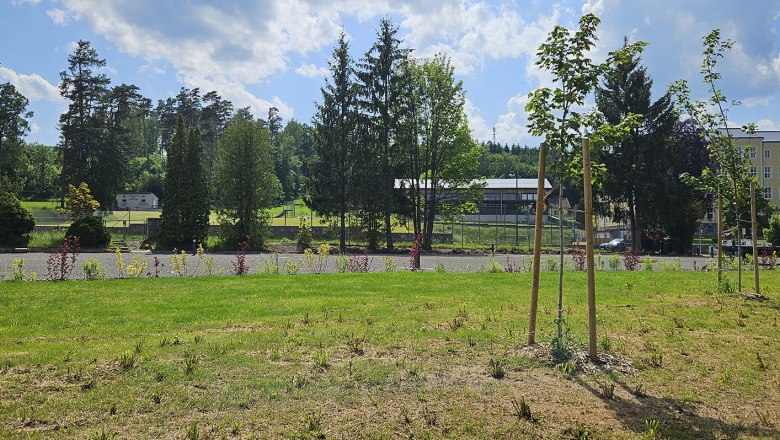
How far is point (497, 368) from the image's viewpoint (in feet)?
16.4

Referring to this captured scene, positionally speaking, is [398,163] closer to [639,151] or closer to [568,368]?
[639,151]

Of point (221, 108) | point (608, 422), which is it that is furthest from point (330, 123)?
point (221, 108)

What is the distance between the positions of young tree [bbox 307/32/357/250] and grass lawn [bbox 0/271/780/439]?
2546 cm

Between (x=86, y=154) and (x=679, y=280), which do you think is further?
(x=86, y=154)

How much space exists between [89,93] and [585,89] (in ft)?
199

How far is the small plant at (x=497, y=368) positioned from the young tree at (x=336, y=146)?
29165 millimetres

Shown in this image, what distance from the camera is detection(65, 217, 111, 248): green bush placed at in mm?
26797

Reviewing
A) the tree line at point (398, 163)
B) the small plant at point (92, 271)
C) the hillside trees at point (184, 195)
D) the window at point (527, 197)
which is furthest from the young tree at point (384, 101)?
the window at point (527, 197)

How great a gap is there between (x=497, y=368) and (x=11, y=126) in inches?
2970

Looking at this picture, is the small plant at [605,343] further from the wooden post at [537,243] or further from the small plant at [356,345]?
the small plant at [356,345]

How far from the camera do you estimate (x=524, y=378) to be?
4.91 meters

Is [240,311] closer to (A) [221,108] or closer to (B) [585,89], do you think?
(B) [585,89]

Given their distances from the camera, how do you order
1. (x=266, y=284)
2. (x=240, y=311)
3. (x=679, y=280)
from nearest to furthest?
(x=240, y=311) < (x=266, y=284) < (x=679, y=280)

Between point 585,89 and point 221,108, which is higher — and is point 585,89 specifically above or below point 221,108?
below
